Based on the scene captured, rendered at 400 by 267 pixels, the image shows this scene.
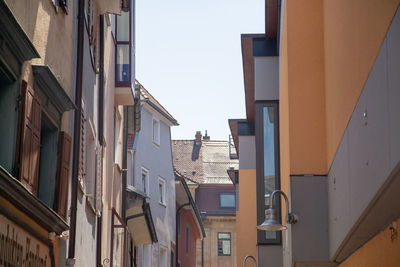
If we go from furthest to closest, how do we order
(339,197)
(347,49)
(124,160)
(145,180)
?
(145,180) → (124,160) → (339,197) → (347,49)

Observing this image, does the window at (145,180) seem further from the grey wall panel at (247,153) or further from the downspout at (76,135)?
the downspout at (76,135)

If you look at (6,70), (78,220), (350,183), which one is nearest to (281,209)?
(78,220)

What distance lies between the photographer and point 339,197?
997 cm

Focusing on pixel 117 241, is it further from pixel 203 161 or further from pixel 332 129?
pixel 203 161

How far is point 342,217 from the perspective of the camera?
9586mm

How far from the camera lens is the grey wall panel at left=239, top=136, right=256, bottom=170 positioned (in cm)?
2684

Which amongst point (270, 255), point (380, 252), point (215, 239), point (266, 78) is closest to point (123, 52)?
point (266, 78)

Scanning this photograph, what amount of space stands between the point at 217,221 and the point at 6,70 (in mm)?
53479

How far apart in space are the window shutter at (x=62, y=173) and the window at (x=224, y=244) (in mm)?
50733

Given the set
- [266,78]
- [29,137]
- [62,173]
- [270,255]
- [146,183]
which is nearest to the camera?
[29,137]

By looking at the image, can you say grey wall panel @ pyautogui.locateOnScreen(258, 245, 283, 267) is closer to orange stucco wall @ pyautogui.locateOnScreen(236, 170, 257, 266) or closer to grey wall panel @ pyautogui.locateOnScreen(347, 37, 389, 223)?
orange stucco wall @ pyautogui.locateOnScreen(236, 170, 257, 266)

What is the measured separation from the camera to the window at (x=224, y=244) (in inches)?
2424

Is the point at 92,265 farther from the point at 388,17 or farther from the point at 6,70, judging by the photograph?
the point at 388,17

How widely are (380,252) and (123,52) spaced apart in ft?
48.4
